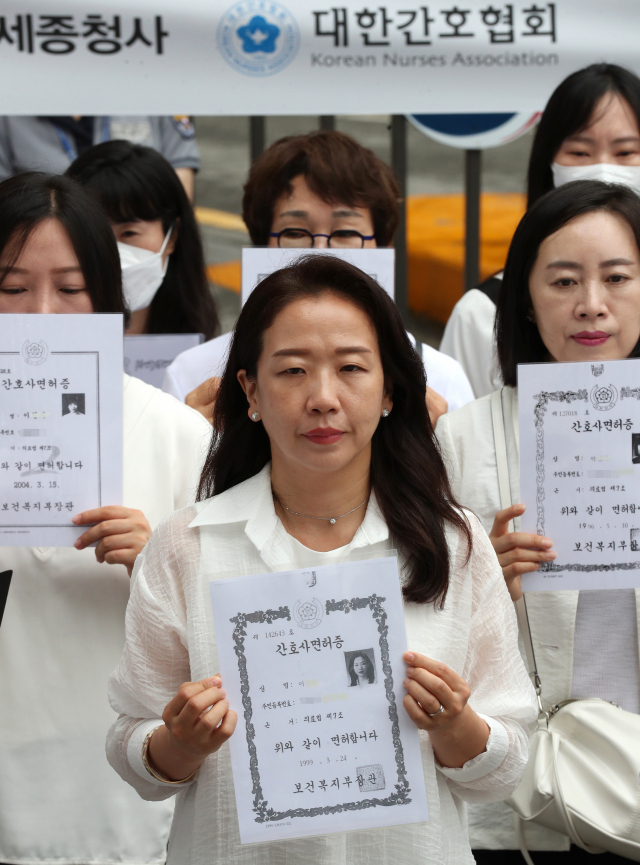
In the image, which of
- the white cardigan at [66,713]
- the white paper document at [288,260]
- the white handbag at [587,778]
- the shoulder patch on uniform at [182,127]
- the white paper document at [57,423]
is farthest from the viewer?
the shoulder patch on uniform at [182,127]

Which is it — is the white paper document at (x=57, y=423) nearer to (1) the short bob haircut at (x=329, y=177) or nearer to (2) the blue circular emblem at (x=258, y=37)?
(1) the short bob haircut at (x=329, y=177)

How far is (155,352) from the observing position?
3.54m

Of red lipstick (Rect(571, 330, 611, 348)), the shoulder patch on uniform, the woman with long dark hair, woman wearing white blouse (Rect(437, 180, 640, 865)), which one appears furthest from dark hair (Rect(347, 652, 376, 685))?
the shoulder patch on uniform

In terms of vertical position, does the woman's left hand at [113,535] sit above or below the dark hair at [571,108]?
below

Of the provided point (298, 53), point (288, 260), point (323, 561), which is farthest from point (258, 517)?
point (298, 53)

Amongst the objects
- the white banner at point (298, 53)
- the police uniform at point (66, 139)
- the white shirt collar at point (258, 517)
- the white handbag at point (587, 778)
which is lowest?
the white handbag at point (587, 778)

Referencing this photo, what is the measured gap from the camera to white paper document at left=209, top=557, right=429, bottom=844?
67.1 inches

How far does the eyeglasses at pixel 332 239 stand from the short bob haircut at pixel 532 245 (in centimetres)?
71

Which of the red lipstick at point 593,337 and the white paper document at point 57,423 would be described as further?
the red lipstick at point 593,337

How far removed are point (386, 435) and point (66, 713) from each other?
3.44 feet

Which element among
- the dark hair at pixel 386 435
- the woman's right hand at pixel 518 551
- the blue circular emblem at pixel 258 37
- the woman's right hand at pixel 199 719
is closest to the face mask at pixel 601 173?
the blue circular emblem at pixel 258 37

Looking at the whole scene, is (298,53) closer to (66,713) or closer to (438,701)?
(66,713)

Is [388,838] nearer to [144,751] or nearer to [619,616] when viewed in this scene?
[144,751]

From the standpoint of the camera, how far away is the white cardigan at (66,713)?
7.93 ft
